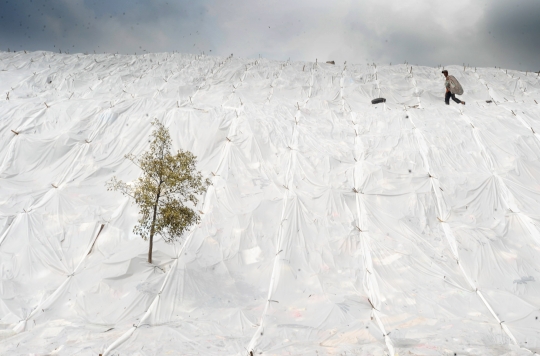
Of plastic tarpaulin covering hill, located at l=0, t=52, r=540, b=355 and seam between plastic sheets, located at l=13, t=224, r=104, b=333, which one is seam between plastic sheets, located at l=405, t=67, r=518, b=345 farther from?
seam between plastic sheets, located at l=13, t=224, r=104, b=333

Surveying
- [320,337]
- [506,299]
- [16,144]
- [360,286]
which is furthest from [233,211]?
[16,144]

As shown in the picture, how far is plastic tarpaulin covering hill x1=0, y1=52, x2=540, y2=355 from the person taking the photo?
9.35 m

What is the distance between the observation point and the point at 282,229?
12.9 meters

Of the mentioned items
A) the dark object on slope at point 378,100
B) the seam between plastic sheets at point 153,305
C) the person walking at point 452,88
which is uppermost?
the person walking at point 452,88

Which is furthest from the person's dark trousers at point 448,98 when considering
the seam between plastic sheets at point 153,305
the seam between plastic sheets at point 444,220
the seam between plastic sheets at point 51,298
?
the seam between plastic sheets at point 51,298

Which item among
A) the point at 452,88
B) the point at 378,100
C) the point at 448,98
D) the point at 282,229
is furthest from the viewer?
the point at 378,100

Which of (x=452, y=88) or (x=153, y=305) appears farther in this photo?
(x=452, y=88)

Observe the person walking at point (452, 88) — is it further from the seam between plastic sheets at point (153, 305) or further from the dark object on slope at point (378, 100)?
the seam between plastic sheets at point (153, 305)

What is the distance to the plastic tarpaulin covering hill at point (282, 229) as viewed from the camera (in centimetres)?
935

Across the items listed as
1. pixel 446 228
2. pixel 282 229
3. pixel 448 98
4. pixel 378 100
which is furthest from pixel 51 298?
pixel 448 98

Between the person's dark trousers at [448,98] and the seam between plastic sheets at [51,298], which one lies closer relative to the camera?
the seam between plastic sheets at [51,298]

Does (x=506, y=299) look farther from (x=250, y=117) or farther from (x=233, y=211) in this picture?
(x=250, y=117)

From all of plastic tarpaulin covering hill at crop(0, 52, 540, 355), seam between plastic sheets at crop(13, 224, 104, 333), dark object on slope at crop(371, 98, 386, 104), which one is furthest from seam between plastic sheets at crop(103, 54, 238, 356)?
dark object on slope at crop(371, 98, 386, 104)

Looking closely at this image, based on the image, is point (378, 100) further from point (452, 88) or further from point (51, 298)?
point (51, 298)
